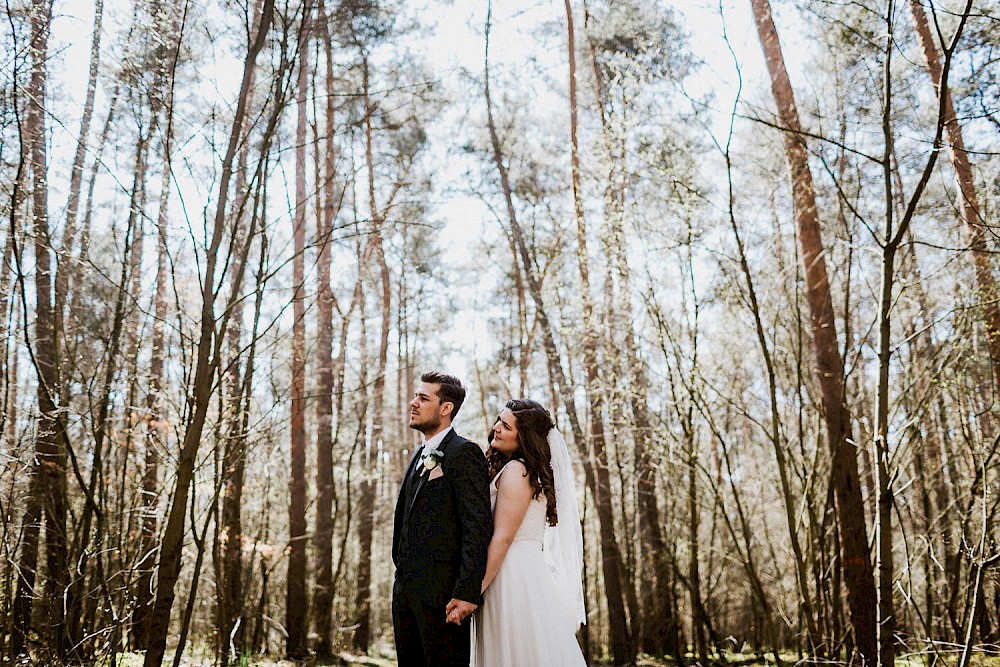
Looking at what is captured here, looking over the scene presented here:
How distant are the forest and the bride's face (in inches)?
34.1

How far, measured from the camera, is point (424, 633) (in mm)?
2760

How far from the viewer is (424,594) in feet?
9.12

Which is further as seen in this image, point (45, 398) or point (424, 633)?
point (45, 398)

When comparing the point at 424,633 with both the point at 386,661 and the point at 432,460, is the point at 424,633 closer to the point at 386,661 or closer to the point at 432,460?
the point at 432,460

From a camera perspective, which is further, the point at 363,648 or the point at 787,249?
the point at 363,648

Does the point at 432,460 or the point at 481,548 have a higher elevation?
the point at 432,460

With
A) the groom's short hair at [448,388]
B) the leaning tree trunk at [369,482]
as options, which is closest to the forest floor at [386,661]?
the leaning tree trunk at [369,482]

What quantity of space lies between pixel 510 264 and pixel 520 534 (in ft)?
31.2

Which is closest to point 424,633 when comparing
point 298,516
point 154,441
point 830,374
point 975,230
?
point 154,441

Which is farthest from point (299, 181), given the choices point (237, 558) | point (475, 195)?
point (237, 558)

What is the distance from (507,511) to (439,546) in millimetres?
331

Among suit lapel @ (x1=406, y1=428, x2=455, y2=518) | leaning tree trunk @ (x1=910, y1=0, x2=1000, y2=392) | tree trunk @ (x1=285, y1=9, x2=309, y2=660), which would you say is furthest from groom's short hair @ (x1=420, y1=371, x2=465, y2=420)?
tree trunk @ (x1=285, y1=9, x2=309, y2=660)

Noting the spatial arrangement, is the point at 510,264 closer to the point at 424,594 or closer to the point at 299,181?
Result: the point at 299,181

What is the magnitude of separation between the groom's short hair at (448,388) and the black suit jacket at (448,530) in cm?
20
